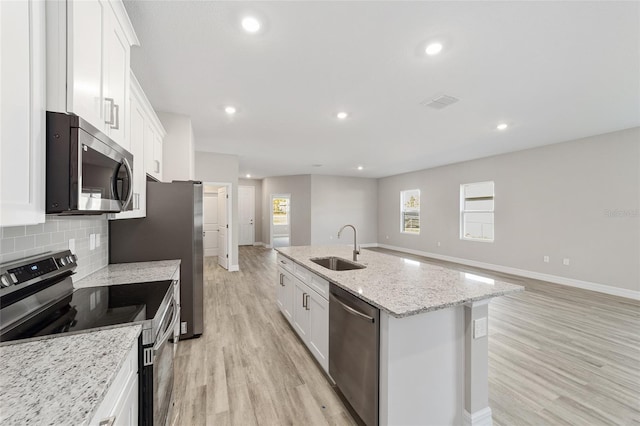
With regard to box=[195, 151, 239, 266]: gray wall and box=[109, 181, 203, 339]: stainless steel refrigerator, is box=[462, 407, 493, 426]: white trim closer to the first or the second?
box=[109, 181, 203, 339]: stainless steel refrigerator

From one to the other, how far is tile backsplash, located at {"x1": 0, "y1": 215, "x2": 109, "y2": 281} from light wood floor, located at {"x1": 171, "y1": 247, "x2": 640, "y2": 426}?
1.18 m

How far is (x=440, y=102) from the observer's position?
3008 millimetres

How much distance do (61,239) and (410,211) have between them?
27.0 ft

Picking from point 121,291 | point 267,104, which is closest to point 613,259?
A: point 267,104

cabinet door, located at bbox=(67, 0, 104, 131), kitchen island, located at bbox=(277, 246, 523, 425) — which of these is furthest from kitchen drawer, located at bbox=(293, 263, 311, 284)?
cabinet door, located at bbox=(67, 0, 104, 131)

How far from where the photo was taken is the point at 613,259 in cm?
412

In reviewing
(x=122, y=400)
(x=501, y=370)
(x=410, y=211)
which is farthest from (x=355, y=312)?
(x=410, y=211)

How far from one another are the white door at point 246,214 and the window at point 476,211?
7.08m

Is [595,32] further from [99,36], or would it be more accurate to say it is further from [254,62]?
[99,36]

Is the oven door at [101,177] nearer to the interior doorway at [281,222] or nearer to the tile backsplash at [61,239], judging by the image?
the tile backsplash at [61,239]

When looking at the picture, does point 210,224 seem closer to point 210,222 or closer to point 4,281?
point 210,222

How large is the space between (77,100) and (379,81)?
7.90 feet

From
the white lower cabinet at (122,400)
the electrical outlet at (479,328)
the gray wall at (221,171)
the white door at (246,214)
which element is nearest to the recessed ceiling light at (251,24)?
the white lower cabinet at (122,400)

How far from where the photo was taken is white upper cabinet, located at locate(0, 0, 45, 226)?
0.72 m
